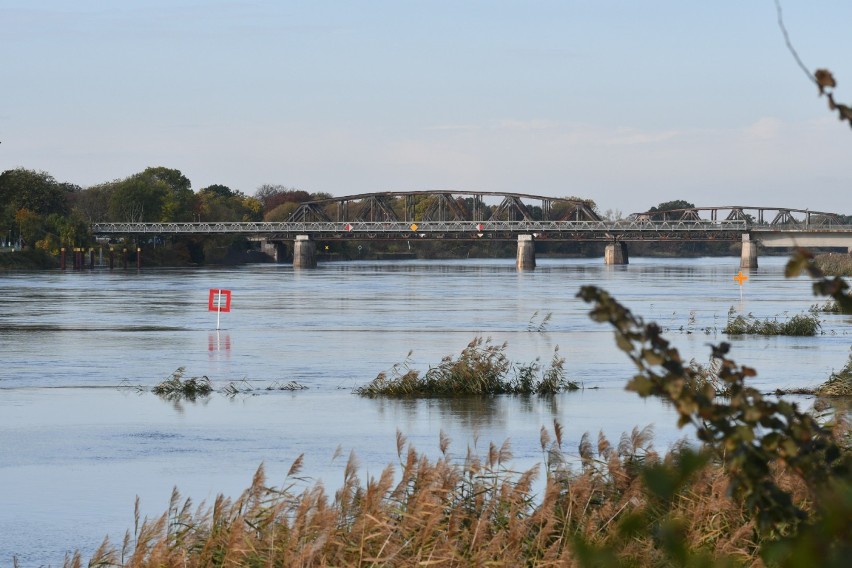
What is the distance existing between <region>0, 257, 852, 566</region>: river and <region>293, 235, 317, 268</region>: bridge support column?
12082 centimetres

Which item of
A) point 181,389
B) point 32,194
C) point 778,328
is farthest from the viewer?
point 32,194

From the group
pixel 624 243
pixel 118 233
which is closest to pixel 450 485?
pixel 118 233

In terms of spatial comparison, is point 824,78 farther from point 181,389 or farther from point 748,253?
point 748,253

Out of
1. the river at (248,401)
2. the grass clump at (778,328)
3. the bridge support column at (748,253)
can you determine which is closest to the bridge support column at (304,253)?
the bridge support column at (748,253)

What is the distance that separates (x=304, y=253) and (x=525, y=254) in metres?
31.5

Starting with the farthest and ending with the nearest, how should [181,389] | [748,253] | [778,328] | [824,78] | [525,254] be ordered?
[748,253] < [525,254] < [778,328] < [181,389] < [824,78]

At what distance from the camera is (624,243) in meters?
198

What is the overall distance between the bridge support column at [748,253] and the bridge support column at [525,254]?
1109 inches

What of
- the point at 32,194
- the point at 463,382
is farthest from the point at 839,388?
the point at 32,194

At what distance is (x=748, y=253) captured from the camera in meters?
176

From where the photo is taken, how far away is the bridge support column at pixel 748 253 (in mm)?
174125

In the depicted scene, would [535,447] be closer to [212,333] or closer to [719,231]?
[212,333]

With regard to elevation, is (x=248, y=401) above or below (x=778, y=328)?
below

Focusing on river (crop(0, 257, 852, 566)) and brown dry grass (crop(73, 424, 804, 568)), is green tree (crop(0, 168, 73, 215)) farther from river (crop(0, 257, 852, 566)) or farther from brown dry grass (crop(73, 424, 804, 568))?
brown dry grass (crop(73, 424, 804, 568))
